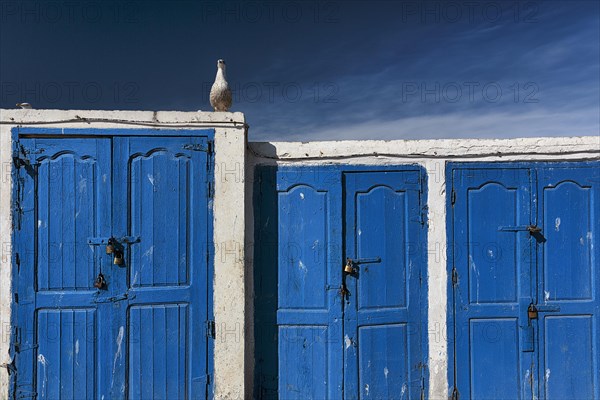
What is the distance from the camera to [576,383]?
A: 3.65 metres

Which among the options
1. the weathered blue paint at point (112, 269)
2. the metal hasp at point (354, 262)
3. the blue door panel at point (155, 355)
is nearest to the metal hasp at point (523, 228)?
the metal hasp at point (354, 262)

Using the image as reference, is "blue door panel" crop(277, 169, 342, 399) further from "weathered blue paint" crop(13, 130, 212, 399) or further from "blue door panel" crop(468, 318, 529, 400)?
"blue door panel" crop(468, 318, 529, 400)

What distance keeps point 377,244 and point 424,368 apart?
1.31 metres

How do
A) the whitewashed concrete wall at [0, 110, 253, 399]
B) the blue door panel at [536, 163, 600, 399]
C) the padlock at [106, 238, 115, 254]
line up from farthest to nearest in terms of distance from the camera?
the blue door panel at [536, 163, 600, 399], the whitewashed concrete wall at [0, 110, 253, 399], the padlock at [106, 238, 115, 254]

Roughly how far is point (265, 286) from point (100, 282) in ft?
4.78

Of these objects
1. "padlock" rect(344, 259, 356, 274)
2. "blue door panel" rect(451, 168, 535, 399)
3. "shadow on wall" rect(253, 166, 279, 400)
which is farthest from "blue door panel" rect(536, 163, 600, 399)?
"shadow on wall" rect(253, 166, 279, 400)

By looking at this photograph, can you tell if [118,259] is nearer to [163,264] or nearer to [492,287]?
[163,264]

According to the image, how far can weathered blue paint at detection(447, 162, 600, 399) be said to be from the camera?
143 inches

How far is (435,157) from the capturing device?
3668mm

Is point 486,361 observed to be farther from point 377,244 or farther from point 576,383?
point 377,244

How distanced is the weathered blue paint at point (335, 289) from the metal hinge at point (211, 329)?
17.1 inches

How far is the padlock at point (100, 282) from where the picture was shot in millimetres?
3243

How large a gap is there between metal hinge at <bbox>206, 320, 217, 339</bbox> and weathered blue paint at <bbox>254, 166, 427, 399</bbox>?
1.42 feet

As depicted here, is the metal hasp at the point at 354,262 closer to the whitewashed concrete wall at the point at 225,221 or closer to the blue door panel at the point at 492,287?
the blue door panel at the point at 492,287
